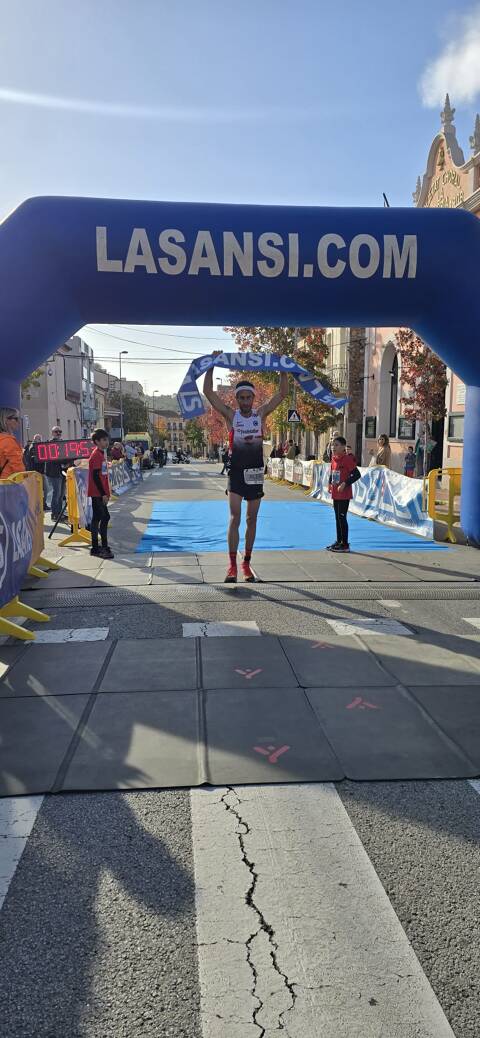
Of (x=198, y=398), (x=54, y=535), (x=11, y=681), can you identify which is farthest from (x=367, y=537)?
(x=11, y=681)

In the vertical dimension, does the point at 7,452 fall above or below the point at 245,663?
above

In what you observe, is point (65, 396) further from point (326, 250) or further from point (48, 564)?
point (326, 250)

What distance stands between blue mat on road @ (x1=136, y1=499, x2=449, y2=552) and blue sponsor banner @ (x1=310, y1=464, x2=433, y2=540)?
0.74 ft

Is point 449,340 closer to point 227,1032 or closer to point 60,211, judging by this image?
point 60,211

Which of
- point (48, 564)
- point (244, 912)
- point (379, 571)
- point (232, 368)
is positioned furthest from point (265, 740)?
point (232, 368)

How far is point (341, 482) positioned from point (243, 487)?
7.35 ft

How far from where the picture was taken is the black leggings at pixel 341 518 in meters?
9.52

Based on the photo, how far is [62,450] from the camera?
1218 centimetres

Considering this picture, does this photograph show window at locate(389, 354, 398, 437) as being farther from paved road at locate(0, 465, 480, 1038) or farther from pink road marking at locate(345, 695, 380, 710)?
paved road at locate(0, 465, 480, 1038)

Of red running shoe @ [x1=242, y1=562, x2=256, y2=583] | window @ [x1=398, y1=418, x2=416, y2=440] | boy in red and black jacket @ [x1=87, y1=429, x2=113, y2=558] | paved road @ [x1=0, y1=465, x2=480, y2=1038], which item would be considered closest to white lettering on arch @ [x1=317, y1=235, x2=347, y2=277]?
red running shoe @ [x1=242, y1=562, x2=256, y2=583]

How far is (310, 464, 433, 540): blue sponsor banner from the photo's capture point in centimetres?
1166

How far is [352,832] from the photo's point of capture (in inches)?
112

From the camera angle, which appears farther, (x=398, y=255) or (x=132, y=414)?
(x=132, y=414)

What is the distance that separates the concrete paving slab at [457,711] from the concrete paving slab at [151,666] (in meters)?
1.44
